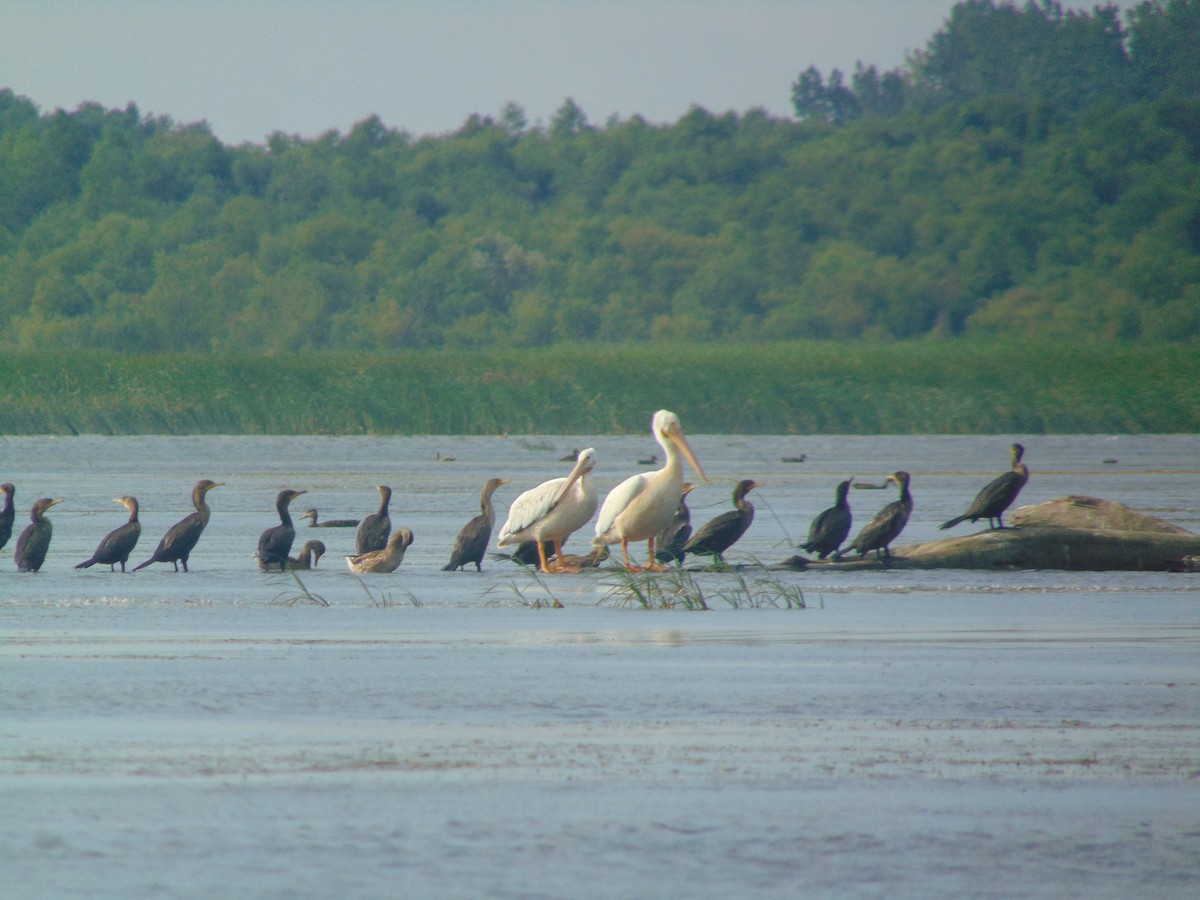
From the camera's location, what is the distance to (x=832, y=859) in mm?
4418

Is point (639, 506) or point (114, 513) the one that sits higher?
point (639, 506)

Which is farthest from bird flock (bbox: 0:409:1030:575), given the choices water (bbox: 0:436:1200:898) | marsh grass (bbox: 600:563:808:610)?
marsh grass (bbox: 600:563:808:610)

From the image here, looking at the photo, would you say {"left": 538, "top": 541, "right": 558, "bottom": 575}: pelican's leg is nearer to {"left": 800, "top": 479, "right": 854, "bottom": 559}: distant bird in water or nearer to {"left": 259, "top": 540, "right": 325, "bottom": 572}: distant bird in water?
{"left": 259, "top": 540, "right": 325, "bottom": 572}: distant bird in water

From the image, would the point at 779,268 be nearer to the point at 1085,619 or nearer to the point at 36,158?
the point at 36,158

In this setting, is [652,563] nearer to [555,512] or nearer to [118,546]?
[555,512]

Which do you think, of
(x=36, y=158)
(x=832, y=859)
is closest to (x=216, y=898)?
(x=832, y=859)

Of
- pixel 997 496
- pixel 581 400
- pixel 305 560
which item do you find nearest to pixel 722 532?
pixel 997 496

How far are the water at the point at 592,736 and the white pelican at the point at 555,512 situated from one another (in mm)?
356

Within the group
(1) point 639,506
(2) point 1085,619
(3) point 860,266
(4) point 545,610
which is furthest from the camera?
(3) point 860,266

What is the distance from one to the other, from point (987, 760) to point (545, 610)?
3905mm

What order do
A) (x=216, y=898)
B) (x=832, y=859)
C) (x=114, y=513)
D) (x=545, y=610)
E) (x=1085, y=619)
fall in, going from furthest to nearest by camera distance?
(x=114, y=513), (x=545, y=610), (x=1085, y=619), (x=832, y=859), (x=216, y=898)

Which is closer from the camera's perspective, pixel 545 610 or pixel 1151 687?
pixel 1151 687

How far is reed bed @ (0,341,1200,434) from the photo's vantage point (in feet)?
92.3

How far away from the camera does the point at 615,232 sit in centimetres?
7300
